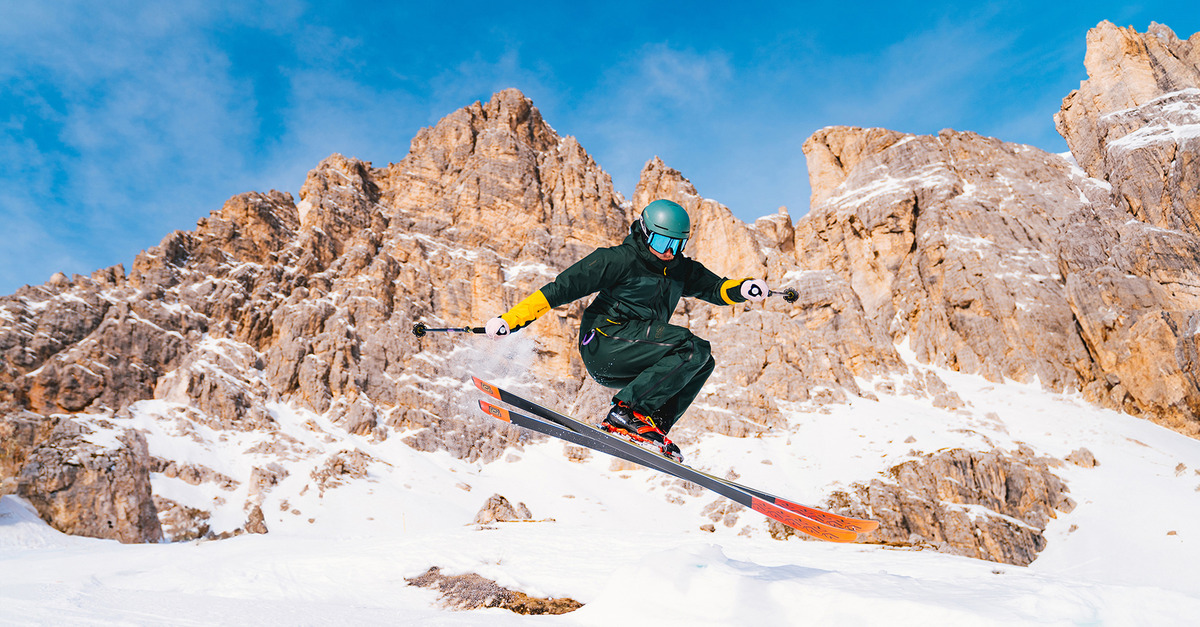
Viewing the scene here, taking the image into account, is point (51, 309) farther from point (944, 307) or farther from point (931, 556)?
point (944, 307)

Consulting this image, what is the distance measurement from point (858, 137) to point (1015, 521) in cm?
6798

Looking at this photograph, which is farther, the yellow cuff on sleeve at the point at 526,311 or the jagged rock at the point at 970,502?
the jagged rock at the point at 970,502

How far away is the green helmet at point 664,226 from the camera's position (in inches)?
222

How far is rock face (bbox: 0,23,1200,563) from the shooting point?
146 feet

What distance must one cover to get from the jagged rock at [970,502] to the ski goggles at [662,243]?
36473 millimetres

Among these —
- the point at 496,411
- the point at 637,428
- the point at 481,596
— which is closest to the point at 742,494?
the point at 637,428

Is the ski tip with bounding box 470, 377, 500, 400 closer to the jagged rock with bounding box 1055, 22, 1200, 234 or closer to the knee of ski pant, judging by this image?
the knee of ski pant

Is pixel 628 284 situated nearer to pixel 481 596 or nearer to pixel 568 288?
pixel 568 288

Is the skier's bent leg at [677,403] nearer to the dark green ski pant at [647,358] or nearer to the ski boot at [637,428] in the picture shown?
the dark green ski pant at [647,358]

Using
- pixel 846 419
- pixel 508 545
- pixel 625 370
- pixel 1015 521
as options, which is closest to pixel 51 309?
pixel 508 545

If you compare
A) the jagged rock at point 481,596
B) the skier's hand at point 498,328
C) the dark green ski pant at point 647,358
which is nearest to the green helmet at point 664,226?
the dark green ski pant at point 647,358

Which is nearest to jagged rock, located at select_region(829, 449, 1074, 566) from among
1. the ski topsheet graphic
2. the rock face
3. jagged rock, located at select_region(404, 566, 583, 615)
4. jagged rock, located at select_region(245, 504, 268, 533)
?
the rock face

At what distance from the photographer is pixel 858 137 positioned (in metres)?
91.9

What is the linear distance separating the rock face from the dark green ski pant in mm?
37214
